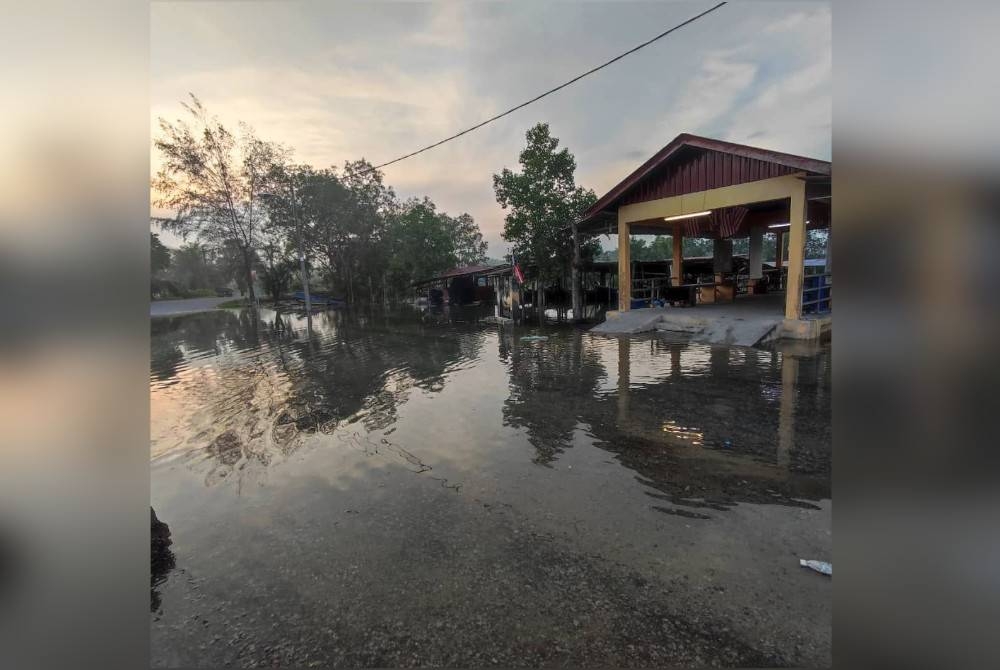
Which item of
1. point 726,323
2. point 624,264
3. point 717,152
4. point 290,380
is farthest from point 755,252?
point 290,380

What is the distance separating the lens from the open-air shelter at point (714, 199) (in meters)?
10.9

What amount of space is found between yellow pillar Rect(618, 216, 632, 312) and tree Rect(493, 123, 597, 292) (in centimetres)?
327

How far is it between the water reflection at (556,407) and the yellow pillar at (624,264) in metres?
3.84

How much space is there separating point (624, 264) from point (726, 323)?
4.63 m

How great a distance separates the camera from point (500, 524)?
11.1ft

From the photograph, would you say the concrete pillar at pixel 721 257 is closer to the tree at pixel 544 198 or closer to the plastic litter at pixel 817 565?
the tree at pixel 544 198

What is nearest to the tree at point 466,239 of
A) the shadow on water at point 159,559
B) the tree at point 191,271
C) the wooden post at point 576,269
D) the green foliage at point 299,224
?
the green foliage at point 299,224

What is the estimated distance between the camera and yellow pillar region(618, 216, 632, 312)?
15.2 meters

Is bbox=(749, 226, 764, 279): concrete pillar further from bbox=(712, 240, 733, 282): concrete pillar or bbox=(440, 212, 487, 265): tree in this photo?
bbox=(440, 212, 487, 265): tree

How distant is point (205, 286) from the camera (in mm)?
48344
